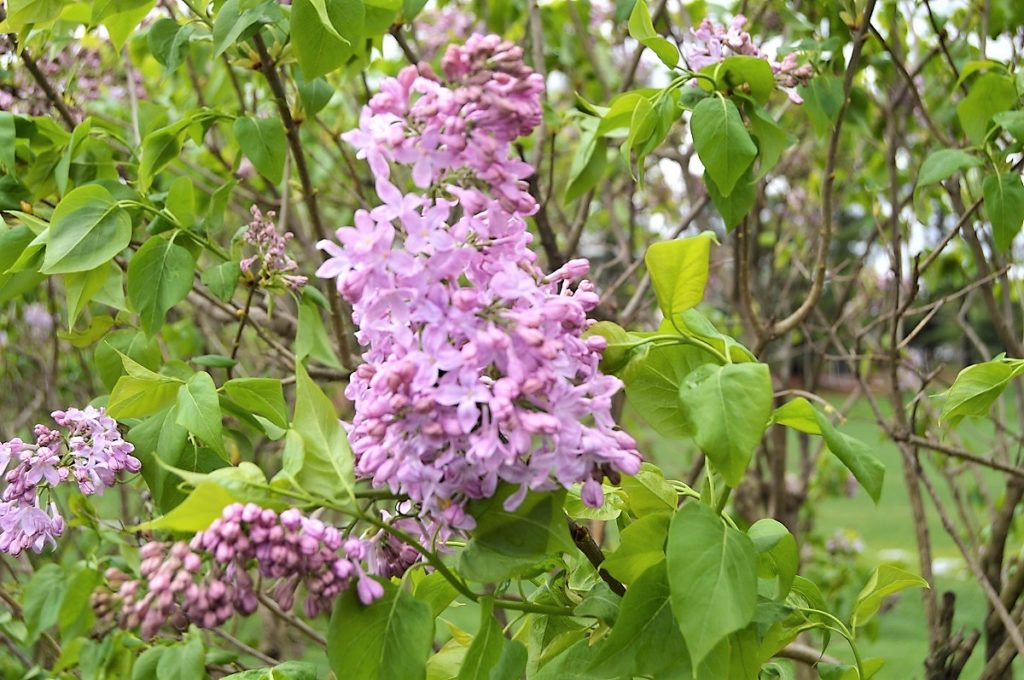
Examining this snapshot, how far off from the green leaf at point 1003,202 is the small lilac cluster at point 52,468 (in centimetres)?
111

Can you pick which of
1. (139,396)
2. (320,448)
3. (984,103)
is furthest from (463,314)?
(984,103)

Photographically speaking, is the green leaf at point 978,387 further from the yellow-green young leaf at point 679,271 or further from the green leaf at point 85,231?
the green leaf at point 85,231

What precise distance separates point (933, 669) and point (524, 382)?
1.33 metres

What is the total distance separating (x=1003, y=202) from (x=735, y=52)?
407 mm

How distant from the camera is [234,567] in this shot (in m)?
0.73

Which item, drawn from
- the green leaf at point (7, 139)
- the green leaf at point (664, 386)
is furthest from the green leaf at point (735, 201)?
the green leaf at point (7, 139)

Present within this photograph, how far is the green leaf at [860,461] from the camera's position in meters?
0.84

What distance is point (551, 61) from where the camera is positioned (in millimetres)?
2934

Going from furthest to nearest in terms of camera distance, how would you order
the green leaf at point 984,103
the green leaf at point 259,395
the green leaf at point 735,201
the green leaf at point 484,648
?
1. the green leaf at point 984,103
2. the green leaf at point 735,201
3. the green leaf at point 259,395
4. the green leaf at point 484,648

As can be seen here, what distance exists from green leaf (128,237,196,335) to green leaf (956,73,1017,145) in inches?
43.6

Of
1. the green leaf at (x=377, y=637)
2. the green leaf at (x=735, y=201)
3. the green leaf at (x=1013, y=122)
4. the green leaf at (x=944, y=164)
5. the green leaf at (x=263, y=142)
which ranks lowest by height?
the green leaf at (x=377, y=637)

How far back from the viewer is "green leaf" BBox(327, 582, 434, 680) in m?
0.79

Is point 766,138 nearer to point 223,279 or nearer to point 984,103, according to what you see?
point 984,103

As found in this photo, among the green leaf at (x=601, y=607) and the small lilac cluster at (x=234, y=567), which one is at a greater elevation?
the small lilac cluster at (x=234, y=567)
